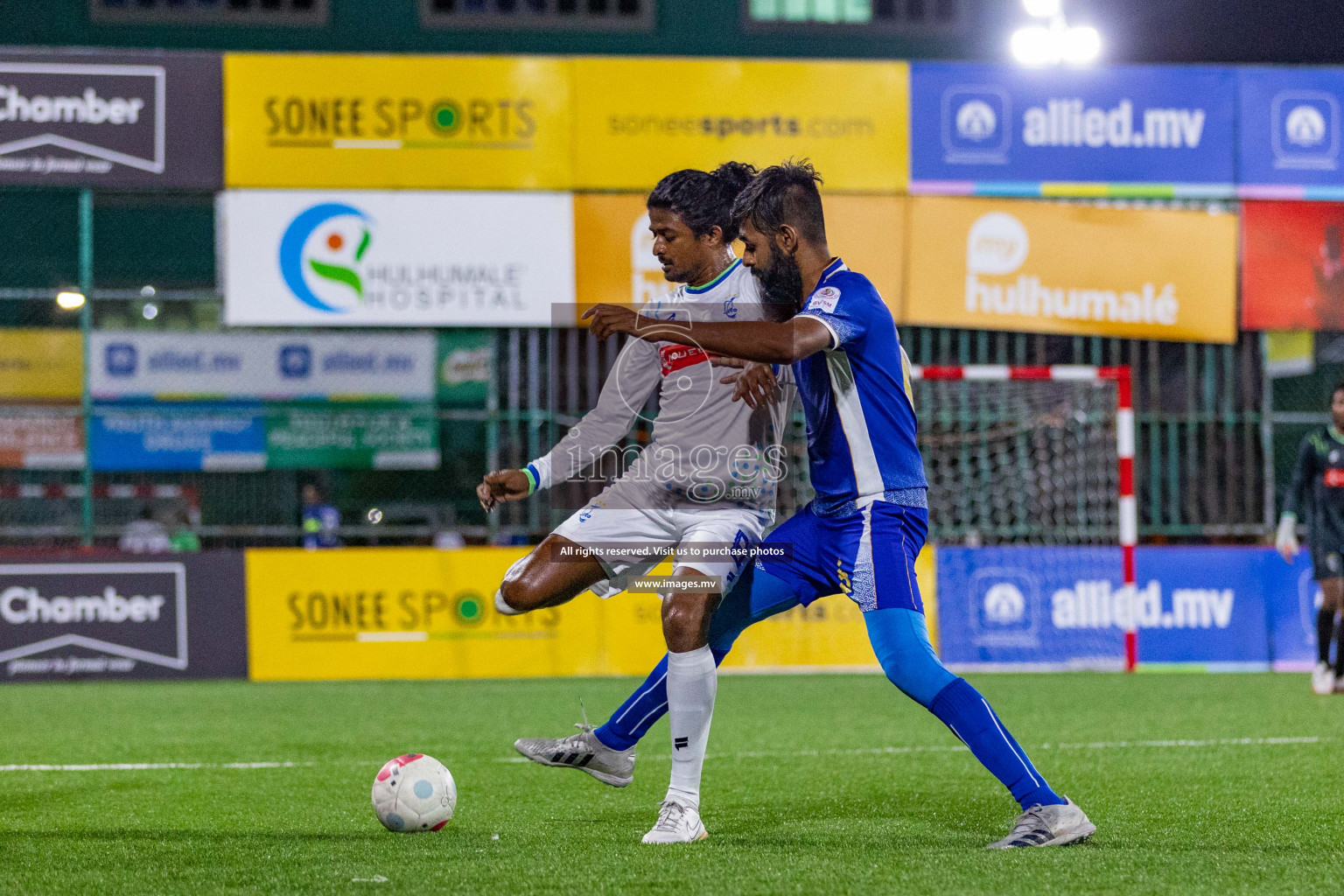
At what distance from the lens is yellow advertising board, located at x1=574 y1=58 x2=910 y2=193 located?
12.0 meters

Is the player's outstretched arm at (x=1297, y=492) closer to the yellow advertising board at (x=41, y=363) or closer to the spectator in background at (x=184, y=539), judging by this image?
the spectator in background at (x=184, y=539)

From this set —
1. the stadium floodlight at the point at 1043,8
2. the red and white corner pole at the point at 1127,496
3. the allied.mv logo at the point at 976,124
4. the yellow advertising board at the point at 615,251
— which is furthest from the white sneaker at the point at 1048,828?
the stadium floodlight at the point at 1043,8

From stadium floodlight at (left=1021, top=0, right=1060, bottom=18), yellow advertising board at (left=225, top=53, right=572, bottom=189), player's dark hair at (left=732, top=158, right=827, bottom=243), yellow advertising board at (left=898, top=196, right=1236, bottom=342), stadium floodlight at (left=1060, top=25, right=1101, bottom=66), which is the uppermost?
stadium floodlight at (left=1021, top=0, right=1060, bottom=18)

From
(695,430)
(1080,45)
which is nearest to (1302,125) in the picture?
(1080,45)

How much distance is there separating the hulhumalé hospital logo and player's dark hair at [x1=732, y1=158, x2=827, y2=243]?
778 centimetres

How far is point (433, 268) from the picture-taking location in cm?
1170

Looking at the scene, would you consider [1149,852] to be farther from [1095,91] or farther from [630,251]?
[1095,91]

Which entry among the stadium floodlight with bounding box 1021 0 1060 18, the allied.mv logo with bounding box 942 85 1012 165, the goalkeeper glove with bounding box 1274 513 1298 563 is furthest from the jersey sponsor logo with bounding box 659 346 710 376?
the stadium floodlight with bounding box 1021 0 1060 18

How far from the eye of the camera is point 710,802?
17.4 feet

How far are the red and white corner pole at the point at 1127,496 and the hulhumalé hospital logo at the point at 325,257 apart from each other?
5.99 metres

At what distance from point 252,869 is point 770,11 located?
16.8m

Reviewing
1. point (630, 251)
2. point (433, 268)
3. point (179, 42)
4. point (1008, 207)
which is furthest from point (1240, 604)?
point (179, 42)

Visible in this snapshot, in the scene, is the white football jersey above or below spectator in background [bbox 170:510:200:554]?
above

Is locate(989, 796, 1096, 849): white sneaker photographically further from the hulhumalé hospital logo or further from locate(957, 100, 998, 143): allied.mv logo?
locate(957, 100, 998, 143): allied.mv logo
